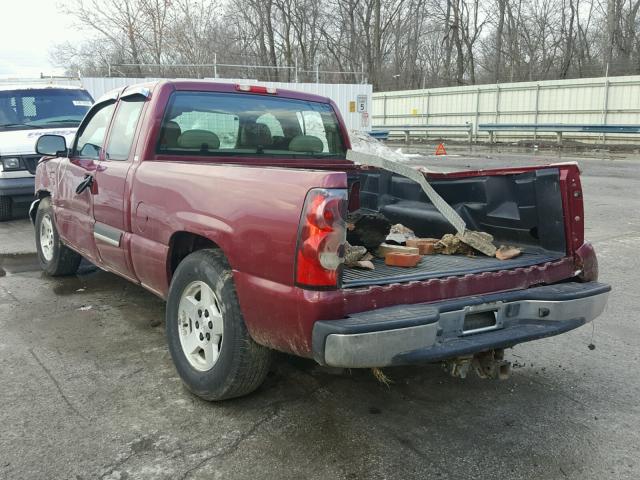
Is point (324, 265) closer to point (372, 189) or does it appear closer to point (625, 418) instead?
point (625, 418)

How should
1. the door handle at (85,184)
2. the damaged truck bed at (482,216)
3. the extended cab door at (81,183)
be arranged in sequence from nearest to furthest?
1. the damaged truck bed at (482,216)
2. the door handle at (85,184)
3. the extended cab door at (81,183)

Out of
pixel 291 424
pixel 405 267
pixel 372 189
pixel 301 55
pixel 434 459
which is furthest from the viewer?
pixel 301 55

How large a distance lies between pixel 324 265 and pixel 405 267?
0.89m

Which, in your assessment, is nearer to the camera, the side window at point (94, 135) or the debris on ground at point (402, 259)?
the debris on ground at point (402, 259)

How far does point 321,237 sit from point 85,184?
2.83 metres

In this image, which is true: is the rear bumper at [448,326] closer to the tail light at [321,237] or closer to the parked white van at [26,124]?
the tail light at [321,237]

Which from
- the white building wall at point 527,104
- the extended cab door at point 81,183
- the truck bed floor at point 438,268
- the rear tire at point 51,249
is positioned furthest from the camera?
the white building wall at point 527,104

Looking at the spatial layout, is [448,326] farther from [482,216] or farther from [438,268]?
[482,216]

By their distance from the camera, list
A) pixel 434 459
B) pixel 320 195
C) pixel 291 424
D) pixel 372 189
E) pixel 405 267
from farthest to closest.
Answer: pixel 372 189 < pixel 405 267 < pixel 291 424 < pixel 434 459 < pixel 320 195

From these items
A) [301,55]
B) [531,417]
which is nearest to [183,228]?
[531,417]

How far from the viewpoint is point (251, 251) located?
3.01m

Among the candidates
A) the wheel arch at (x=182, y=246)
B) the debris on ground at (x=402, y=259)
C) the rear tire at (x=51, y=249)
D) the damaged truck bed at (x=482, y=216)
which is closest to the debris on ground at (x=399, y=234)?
the damaged truck bed at (x=482, y=216)

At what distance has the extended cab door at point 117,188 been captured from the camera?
4.28 metres

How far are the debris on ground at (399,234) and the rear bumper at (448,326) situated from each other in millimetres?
958
